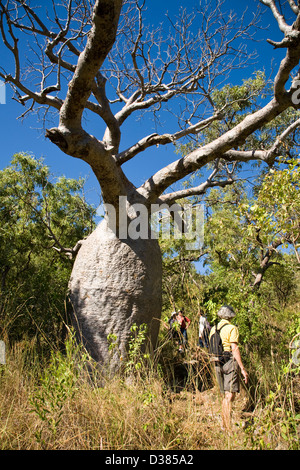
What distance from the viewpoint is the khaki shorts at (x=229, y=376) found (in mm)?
2922

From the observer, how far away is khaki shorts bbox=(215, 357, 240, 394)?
9.59ft

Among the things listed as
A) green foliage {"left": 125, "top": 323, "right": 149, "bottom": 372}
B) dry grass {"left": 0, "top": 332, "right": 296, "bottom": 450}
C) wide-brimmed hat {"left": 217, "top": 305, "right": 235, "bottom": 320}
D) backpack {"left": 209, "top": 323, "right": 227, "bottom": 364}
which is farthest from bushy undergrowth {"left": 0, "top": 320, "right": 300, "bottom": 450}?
wide-brimmed hat {"left": 217, "top": 305, "right": 235, "bottom": 320}

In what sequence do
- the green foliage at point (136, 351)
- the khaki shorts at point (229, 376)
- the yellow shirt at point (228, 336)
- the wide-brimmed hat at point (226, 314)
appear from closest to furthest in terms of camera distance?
the green foliage at point (136, 351) → the khaki shorts at point (229, 376) → the yellow shirt at point (228, 336) → the wide-brimmed hat at point (226, 314)

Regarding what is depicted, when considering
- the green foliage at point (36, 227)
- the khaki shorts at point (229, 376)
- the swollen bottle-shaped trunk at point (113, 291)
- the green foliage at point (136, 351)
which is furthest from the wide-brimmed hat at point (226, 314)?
the green foliage at point (36, 227)

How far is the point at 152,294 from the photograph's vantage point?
12.3 ft

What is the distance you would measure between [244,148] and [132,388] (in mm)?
6653

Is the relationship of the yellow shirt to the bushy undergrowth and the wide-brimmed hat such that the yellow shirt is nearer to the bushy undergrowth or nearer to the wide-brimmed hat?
the wide-brimmed hat

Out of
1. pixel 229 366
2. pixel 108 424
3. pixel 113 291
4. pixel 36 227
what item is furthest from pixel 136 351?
pixel 36 227

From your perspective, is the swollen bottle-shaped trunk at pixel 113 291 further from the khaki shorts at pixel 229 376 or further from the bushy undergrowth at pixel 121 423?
the bushy undergrowth at pixel 121 423

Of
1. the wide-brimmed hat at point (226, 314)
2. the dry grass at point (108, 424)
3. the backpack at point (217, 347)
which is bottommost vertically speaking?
the dry grass at point (108, 424)

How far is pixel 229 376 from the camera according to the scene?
117 inches

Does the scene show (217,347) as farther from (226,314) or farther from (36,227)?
(36,227)

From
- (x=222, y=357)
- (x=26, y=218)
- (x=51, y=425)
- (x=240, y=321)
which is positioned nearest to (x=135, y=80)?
(x=26, y=218)
